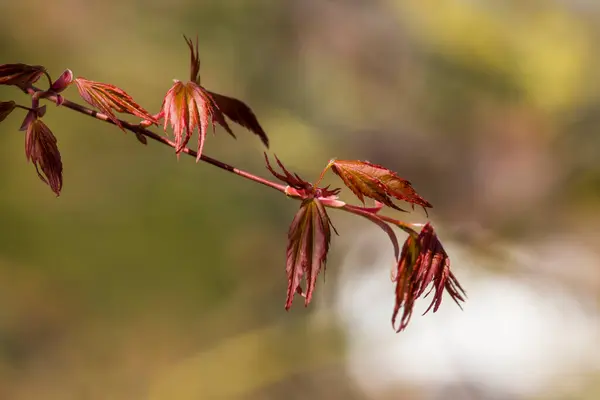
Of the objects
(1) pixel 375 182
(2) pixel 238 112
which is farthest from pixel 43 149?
(1) pixel 375 182

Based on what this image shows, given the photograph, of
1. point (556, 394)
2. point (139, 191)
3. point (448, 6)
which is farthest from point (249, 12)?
point (556, 394)

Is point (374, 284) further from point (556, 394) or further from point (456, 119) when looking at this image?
point (456, 119)

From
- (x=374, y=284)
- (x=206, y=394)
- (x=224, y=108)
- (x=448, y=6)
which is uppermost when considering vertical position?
(x=448, y=6)

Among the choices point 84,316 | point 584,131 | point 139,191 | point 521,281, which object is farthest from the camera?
point 584,131

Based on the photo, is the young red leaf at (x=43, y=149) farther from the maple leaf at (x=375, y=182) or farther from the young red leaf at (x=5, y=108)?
the maple leaf at (x=375, y=182)

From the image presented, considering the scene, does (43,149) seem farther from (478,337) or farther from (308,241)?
(478,337)

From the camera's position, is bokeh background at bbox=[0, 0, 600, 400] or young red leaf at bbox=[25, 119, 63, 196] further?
bokeh background at bbox=[0, 0, 600, 400]

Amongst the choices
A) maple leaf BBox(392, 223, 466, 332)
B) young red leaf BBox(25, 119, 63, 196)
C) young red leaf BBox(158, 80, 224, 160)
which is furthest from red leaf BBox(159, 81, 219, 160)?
maple leaf BBox(392, 223, 466, 332)

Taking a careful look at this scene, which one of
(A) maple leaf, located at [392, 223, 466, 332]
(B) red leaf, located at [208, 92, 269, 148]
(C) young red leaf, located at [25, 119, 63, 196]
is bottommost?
(A) maple leaf, located at [392, 223, 466, 332]

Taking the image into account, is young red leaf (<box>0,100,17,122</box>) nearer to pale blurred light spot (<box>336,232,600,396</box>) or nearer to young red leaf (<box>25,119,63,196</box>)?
young red leaf (<box>25,119,63,196</box>)
